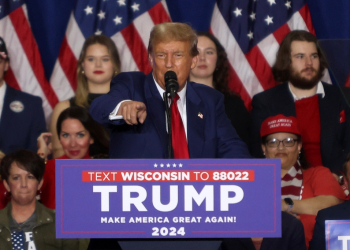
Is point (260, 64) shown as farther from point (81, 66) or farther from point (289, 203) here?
point (289, 203)

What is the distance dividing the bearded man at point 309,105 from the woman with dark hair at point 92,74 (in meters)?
1.12

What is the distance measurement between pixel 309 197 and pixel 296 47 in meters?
1.28

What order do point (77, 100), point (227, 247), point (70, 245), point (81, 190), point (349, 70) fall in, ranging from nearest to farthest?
point (81, 190), point (349, 70), point (227, 247), point (70, 245), point (77, 100)

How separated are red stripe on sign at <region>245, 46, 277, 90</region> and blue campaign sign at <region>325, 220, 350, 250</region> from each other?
8.92 feet

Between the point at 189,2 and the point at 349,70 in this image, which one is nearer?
the point at 349,70

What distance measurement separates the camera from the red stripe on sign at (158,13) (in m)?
4.92

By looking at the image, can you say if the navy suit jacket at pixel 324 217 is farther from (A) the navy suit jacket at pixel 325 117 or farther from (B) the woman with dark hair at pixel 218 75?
(B) the woman with dark hair at pixel 218 75

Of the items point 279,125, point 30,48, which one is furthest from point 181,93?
point 30,48

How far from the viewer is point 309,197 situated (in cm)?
351

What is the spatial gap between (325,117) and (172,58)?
2.15 m

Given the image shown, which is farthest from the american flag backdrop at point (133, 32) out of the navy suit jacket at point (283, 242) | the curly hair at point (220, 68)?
the navy suit jacket at point (283, 242)

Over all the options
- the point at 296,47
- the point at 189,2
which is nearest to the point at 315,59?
the point at 296,47

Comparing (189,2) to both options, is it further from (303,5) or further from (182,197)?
(182,197)

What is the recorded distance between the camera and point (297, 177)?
3586 mm
